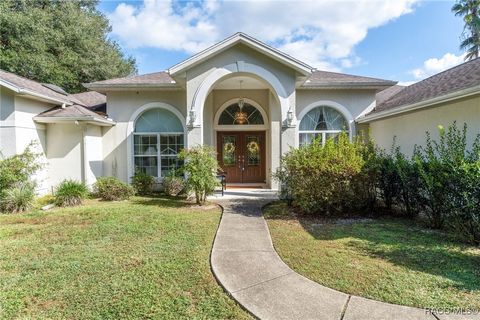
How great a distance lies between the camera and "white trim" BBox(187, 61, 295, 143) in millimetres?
10641

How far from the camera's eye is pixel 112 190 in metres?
10.6

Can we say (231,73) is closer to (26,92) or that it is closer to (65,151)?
(26,92)

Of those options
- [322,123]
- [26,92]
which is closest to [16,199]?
[26,92]

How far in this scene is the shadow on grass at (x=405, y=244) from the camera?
14.6 feet

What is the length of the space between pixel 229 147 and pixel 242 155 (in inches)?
32.4

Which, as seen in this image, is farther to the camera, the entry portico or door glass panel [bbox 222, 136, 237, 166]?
door glass panel [bbox 222, 136, 237, 166]

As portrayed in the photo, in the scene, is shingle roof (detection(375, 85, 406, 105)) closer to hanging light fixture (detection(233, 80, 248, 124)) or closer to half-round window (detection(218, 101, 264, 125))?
half-round window (detection(218, 101, 264, 125))

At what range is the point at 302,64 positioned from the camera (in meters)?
10.3

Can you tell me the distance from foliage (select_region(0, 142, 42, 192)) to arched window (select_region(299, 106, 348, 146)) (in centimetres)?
1112

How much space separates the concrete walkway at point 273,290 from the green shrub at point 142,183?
6.87 meters

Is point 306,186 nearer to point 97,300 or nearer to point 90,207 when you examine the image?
point 97,300

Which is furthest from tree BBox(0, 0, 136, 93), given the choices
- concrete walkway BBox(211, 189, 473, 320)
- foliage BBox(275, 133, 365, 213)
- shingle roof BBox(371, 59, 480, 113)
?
shingle roof BBox(371, 59, 480, 113)

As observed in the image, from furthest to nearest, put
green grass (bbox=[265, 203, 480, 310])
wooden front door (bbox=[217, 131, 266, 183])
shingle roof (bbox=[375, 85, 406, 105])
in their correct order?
1. wooden front door (bbox=[217, 131, 266, 183])
2. shingle roof (bbox=[375, 85, 406, 105])
3. green grass (bbox=[265, 203, 480, 310])

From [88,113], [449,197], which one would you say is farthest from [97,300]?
[88,113]
